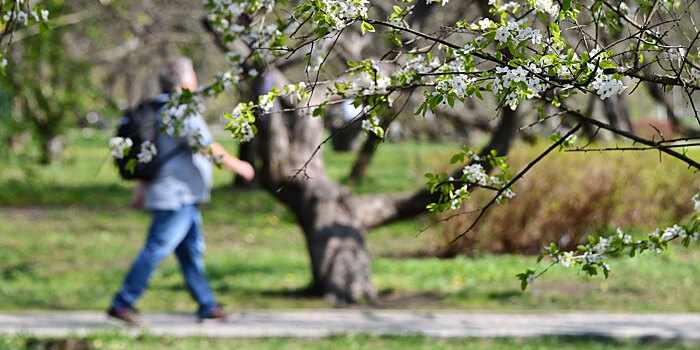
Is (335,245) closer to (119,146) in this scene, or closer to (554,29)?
(119,146)

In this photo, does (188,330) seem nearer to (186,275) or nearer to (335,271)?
(186,275)

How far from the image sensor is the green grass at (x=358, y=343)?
6113mm

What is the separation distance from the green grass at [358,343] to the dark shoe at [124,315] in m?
0.39

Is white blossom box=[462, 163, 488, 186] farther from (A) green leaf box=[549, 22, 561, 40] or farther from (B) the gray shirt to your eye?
(B) the gray shirt

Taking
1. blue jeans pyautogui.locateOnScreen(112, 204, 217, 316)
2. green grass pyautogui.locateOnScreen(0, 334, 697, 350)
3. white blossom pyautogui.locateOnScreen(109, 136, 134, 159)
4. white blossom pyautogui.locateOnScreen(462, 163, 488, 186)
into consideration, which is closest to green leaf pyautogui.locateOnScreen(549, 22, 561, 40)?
white blossom pyautogui.locateOnScreen(462, 163, 488, 186)

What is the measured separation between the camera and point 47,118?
1206 cm

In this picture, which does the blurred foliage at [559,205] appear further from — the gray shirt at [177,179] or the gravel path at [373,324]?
the gray shirt at [177,179]

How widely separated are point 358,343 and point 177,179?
5.59 ft

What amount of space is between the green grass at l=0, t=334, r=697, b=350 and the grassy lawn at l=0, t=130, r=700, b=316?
0.05 m

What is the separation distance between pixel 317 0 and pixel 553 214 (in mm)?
9322

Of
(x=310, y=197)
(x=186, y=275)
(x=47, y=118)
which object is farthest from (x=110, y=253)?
(x=186, y=275)

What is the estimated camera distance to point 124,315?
6.67 m

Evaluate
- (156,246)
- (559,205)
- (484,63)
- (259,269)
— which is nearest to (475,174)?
(484,63)

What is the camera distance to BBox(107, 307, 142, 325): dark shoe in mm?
6672
